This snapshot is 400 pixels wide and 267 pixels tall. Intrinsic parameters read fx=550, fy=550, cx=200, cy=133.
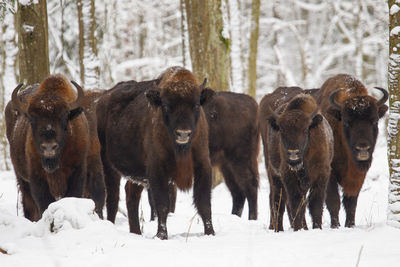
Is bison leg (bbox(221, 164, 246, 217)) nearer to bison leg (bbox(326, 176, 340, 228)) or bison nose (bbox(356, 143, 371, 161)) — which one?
bison leg (bbox(326, 176, 340, 228))

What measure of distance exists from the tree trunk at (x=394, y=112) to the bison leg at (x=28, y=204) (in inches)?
A: 193

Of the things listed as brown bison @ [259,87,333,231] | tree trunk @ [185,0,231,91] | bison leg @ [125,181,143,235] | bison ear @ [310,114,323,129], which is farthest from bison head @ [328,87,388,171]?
tree trunk @ [185,0,231,91]

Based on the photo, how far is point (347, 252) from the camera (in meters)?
4.57

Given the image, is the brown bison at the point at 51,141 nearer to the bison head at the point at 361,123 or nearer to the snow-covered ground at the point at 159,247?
the snow-covered ground at the point at 159,247

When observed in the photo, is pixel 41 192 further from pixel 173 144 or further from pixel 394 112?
pixel 394 112

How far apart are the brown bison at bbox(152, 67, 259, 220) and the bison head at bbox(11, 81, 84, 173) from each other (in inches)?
129

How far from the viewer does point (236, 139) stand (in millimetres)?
9750

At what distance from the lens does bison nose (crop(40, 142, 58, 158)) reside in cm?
639

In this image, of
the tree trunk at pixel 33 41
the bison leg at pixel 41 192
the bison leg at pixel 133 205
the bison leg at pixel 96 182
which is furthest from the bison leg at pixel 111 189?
the bison leg at pixel 41 192

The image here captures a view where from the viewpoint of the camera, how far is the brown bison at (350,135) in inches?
301

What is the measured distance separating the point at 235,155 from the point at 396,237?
4905mm

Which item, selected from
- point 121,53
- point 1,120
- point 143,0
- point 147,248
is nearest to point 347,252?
point 147,248

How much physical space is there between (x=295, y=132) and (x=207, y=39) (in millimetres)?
5366

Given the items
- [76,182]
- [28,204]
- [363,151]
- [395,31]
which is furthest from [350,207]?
[28,204]
